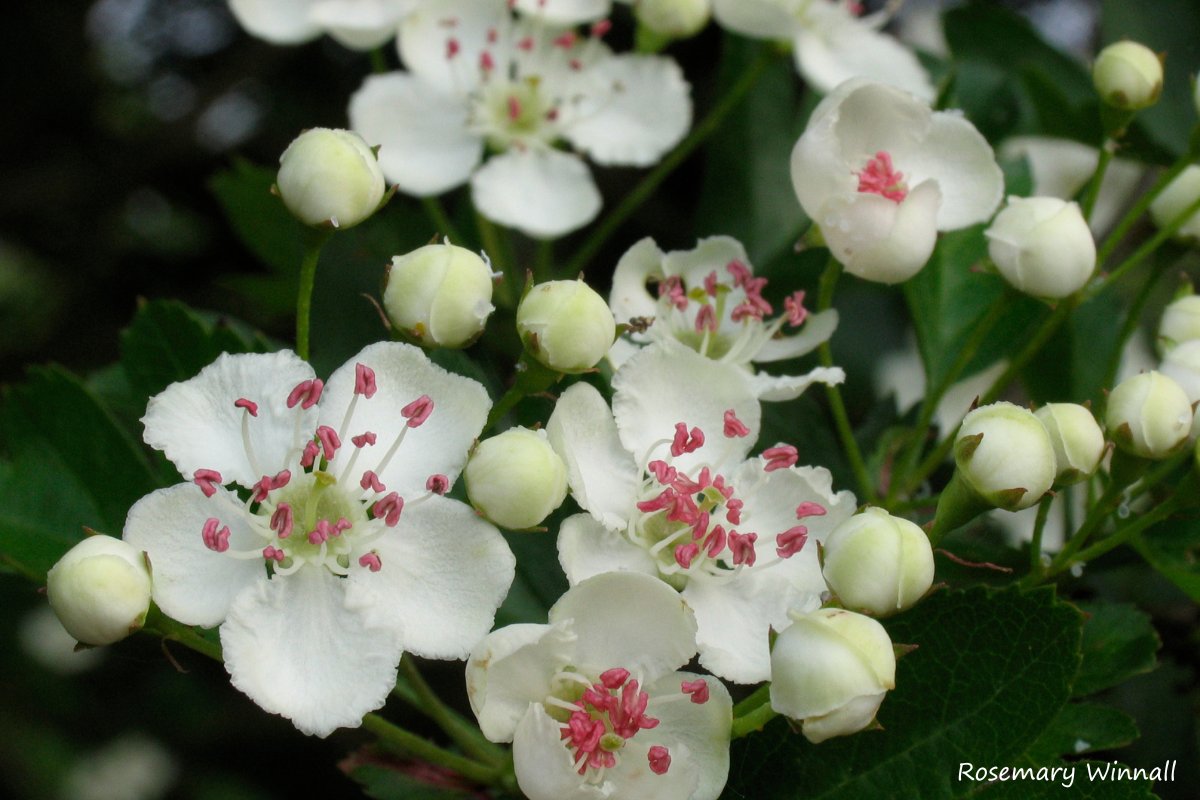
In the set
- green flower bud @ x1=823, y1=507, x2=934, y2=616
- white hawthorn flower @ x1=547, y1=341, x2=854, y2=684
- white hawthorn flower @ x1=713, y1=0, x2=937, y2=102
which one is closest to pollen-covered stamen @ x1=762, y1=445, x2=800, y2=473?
white hawthorn flower @ x1=547, y1=341, x2=854, y2=684

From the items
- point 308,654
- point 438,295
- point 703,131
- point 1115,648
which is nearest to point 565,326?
point 438,295

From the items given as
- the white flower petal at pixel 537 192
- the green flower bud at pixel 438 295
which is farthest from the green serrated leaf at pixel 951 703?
the white flower petal at pixel 537 192

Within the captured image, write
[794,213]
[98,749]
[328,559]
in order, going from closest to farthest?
[328,559], [794,213], [98,749]

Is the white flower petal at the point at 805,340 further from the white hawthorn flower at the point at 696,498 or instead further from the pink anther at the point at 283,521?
the pink anther at the point at 283,521

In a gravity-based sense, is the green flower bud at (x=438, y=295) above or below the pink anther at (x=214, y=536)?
above

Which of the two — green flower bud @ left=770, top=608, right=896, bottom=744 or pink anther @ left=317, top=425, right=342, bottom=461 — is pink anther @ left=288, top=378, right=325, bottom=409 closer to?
pink anther @ left=317, top=425, right=342, bottom=461

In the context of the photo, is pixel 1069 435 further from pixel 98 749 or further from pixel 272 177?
pixel 98 749

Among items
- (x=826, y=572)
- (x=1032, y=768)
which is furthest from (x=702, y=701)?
(x=1032, y=768)
